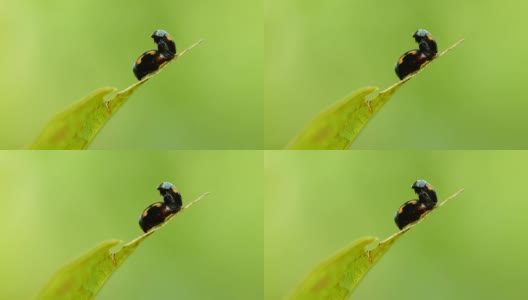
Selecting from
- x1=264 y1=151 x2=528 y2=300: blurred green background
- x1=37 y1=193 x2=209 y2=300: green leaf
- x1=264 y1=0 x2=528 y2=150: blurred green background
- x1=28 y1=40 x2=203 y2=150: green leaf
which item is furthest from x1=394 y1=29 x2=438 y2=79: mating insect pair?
x1=37 y1=193 x2=209 y2=300: green leaf

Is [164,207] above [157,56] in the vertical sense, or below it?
below

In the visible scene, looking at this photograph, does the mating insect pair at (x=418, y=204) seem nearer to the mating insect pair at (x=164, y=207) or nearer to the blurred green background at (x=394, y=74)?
the blurred green background at (x=394, y=74)

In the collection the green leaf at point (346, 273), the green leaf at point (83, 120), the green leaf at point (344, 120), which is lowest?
the green leaf at point (346, 273)

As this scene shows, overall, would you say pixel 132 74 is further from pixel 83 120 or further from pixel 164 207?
pixel 164 207

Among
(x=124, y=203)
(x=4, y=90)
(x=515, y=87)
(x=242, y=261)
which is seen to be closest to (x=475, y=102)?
(x=515, y=87)

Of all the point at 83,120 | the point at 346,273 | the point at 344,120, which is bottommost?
the point at 346,273

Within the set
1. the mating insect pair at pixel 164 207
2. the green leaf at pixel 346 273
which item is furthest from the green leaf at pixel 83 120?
the green leaf at pixel 346 273

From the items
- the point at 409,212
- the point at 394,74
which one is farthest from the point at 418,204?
the point at 394,74
